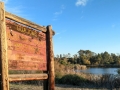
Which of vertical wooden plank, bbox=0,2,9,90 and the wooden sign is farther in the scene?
the wooden sign

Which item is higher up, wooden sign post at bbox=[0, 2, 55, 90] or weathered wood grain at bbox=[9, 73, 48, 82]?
wooden sign post at bbox=[0, 2, 55, 90]

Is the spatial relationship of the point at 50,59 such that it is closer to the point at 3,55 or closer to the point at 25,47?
the point at 25,47

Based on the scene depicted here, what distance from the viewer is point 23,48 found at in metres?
4.50

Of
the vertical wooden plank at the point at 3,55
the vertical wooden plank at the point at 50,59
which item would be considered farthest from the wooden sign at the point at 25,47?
the vertical wooden plank at the point at 3,55

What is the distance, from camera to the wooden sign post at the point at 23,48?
3.79m

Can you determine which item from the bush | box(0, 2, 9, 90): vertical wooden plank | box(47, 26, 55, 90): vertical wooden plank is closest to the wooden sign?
box(47, 26, 55, 90): vertical wooden plank

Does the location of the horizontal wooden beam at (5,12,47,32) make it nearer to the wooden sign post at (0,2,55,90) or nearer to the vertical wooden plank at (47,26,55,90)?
the wooden sign post at (0,2,55,90)

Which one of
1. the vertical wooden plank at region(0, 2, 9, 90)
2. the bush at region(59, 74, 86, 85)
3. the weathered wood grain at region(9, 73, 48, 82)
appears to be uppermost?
the vertical wooden plank at region(0, 2, 9, 90)

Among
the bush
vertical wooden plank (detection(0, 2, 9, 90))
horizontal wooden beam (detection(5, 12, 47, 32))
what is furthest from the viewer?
the bush

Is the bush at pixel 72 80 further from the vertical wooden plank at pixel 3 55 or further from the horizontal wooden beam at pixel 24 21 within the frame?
the vertical wooden plank at pixel 3 55

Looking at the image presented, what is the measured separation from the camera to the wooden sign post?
3.79 meters

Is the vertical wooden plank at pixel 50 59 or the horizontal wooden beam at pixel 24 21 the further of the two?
the vertical wooden plank at pixel 50 59

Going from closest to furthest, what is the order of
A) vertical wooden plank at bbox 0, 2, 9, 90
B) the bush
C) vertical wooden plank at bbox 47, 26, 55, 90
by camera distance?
vertical wooden plank at bbox 0, 2, 9, 90 < vertical wooden plank at bbox 47, 26, 55, 90 < the bush

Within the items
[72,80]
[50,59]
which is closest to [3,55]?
[50,59]
